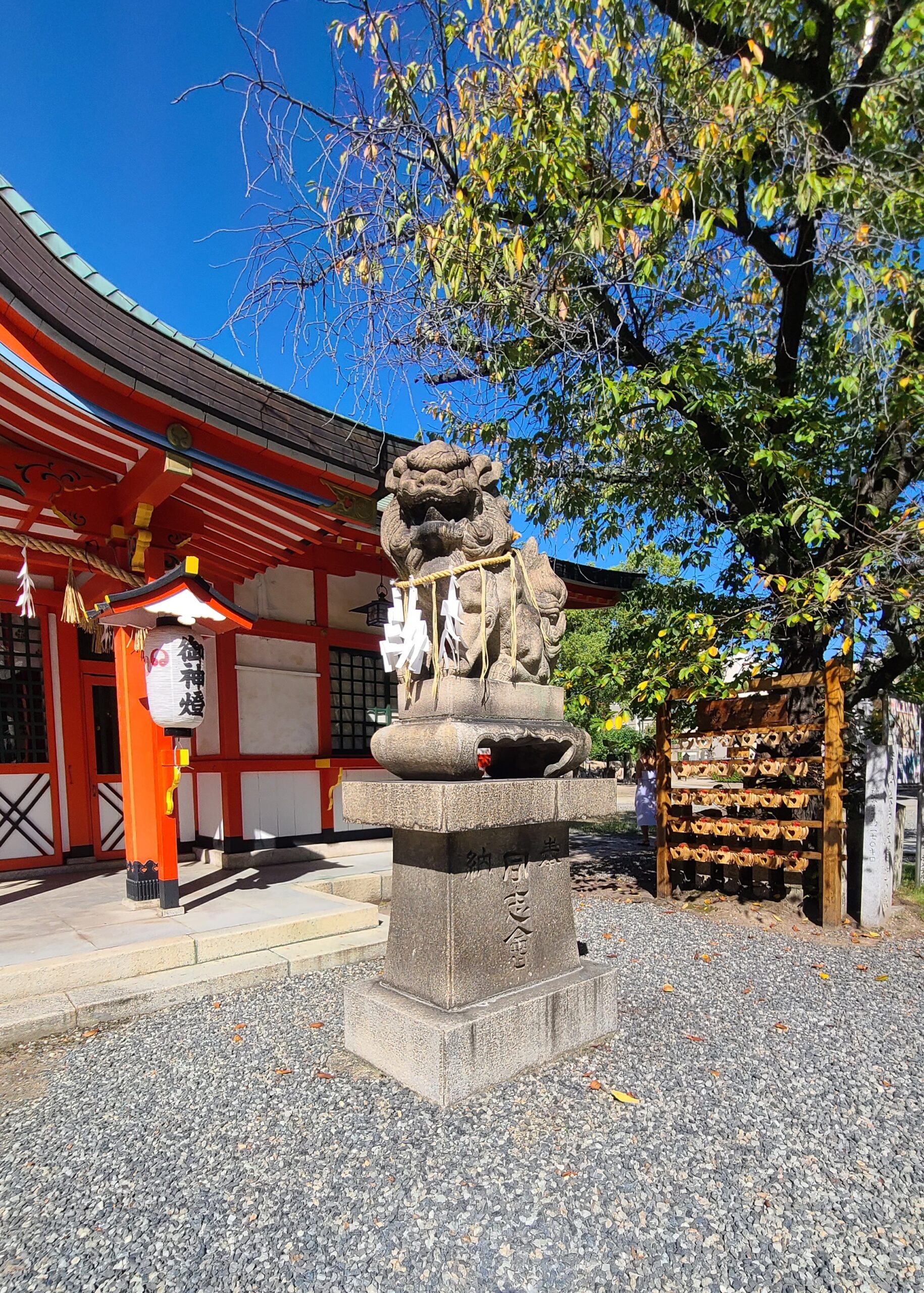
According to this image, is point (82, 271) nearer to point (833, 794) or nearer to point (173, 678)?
point (173, 678)

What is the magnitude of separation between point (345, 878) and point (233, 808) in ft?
5.26

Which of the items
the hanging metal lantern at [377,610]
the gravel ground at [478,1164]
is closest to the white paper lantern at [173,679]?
the gravel ground at [478,1164]

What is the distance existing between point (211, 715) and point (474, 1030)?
214 inches

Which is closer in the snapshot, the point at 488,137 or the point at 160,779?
the point at 488,137

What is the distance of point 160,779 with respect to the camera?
539cm

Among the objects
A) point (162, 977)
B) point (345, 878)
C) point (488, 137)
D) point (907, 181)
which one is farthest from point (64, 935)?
point (907, 181)

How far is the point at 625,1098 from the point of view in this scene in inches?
112

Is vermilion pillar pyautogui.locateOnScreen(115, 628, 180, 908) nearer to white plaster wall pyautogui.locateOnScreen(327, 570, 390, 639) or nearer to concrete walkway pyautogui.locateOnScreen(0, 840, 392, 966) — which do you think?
concrete walkway pyautogui.locateOnScreen(0, 840, 392, 966)

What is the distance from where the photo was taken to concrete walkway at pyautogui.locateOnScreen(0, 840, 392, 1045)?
3883 mm

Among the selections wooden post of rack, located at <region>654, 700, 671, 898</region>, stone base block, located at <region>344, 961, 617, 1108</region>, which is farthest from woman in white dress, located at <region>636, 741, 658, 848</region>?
stone base block, located at <region>344, 961, 617, 1108</region>

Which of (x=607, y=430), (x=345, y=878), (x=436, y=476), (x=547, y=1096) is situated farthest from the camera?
(x=345, y=878)

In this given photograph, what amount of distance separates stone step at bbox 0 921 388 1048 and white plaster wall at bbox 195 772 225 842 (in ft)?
9.10

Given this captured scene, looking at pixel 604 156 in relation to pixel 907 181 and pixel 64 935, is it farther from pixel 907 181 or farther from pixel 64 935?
pixel 64 935

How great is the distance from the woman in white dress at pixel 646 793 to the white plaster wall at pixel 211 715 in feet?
19.0
